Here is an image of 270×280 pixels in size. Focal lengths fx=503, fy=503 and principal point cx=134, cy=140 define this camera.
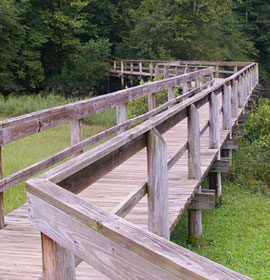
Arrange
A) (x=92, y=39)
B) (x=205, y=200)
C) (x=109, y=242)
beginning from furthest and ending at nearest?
(x=92, y=39)
(x=205, y=200)
(x=109, y=242)

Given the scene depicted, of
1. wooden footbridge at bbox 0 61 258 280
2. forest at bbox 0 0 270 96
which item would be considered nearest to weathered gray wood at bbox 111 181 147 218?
wooden footbridge at bbox 0 61 258 280

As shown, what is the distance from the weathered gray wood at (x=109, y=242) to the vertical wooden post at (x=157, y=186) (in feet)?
4.97

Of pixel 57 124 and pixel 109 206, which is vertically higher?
pixel 57 124

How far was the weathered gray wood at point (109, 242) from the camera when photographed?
49.1 inches

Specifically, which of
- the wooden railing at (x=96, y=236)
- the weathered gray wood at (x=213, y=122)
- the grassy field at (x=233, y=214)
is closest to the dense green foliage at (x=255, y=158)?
the grassy field at (x=233, y=214)

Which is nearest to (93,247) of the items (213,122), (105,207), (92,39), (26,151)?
(105,207)

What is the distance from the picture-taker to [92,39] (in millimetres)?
37375

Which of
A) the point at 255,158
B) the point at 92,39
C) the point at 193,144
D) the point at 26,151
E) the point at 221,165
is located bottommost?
the point at 255,158

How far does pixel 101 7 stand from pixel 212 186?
33394 millimetres

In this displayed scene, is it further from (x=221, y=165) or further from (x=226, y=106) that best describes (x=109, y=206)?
(x=226, y=106)

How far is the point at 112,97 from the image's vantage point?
5941 mm

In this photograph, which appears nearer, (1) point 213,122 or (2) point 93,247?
(2) point 93,247

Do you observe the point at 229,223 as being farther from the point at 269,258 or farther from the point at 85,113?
the point at 85,113

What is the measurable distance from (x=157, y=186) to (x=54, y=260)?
1631mm
